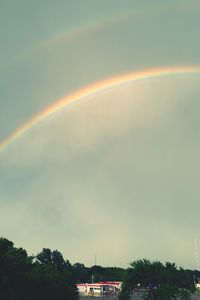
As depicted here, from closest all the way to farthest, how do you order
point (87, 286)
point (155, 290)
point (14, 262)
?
1. point (155, 290)
2. point (14, 262)
3. point (87, 286)

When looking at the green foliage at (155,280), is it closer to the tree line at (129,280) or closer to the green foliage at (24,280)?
the tree line at (129,280)

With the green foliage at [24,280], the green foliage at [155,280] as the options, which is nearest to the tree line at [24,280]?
the green foliage at [24,280]

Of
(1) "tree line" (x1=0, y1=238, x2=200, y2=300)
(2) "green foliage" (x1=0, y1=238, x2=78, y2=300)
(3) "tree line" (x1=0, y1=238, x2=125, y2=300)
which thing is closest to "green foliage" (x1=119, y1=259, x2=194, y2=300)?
(1) "tree line" (x1=0, y1=238, x2=200, y2=300)

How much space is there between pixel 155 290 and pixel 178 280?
3.38m

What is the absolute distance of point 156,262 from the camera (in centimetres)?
4991

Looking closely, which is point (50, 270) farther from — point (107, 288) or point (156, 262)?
point (107, 288)

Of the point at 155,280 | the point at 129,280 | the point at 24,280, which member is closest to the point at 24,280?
the point at 24,280

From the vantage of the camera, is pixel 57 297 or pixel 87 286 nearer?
pixel 57 297

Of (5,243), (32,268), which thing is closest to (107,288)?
(32,268)

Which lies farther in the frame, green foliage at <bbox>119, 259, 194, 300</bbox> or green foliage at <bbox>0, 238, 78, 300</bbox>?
green foliage at <bbox>0, 238, 78, 300</bbox>

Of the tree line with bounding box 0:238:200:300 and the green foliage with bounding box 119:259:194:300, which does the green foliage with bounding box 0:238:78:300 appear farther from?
the green foliage with bounding box 119:259:194:300

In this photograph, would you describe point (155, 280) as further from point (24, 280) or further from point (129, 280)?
point (24, 280)

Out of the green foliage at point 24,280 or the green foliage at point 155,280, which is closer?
the green foliage at point 155,280

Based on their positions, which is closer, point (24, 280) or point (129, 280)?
point (129, 280)
